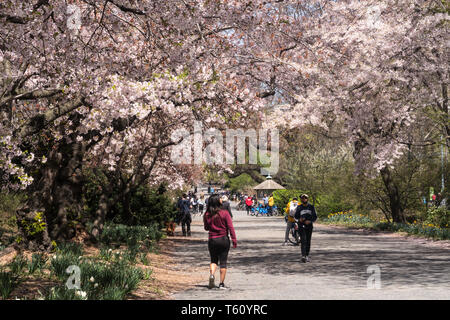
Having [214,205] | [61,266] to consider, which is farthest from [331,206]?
[61,266]

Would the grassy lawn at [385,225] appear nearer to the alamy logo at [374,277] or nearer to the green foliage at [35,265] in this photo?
the alamy logo at [374,277]

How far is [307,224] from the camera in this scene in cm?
1538

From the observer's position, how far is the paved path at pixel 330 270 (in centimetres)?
1037

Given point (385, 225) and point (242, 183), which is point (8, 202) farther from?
point (242, 183)

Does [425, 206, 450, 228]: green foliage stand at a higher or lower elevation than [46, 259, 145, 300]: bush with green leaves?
higher

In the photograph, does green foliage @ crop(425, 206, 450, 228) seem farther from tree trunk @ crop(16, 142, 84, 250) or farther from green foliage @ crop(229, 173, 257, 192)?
green foliage @ crop(229, 173, 257, 192)

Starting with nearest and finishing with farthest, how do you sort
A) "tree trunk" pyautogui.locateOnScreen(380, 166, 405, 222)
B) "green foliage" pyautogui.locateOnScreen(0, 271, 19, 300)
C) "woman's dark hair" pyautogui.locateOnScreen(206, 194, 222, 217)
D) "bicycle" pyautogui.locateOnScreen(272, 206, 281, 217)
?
1. "green foliage" pyautogui.locateOnScreen(0, 271, 19, 300)
2. "woman's dark hair" pyautogui.locateOnScreen(206, 194, 222, 217)
3. "tree trunk" pyautogui.locateOnScreen(380, 166, 405, 222)
4. "bicycle" pyautogui.locateOnScreen(272, 206, 281, 217)

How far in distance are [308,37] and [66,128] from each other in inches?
345

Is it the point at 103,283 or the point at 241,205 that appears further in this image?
the point at 241,205

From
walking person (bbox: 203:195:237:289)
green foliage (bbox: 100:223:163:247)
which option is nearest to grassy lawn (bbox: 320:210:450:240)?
green foliage (bbox: 100:223:163:247)

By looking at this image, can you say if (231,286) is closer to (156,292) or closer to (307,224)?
(156,292)

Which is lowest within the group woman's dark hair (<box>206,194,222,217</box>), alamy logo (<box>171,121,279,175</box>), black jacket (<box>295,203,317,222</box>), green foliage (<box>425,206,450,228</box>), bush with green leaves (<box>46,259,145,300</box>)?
bush with green leaves (<box>46,259,145,300</box>)

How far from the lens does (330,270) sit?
1394cm

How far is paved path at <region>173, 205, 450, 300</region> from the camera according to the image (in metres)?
10.4
